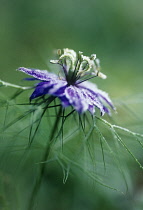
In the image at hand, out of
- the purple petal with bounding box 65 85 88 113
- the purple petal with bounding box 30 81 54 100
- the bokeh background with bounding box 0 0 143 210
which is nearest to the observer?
the purple petal with bounding box 65 85 88 113

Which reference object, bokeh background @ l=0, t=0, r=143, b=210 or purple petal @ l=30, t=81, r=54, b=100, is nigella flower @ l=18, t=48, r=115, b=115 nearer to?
purple petal @ l=30, t=81, r=54, b=100

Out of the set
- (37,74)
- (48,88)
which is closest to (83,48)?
(37,74)

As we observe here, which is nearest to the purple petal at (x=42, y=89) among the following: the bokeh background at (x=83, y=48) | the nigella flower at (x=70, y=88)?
the nigella flower at (x=70, y=88)

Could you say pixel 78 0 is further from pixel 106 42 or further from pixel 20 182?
pixel 20 182

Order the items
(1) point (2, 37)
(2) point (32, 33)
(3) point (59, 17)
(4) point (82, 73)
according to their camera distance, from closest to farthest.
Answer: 1. (4) point (82, 73)
2. (1) point (2, 37)
3. (2) point (32, 33)
4. (3) point (59, 17)

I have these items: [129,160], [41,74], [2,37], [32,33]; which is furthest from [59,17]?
[41,74]

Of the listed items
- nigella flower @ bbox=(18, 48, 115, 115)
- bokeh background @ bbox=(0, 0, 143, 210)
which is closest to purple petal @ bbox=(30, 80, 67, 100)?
nigella flower @ bbox=(18, 48, 115, 115)

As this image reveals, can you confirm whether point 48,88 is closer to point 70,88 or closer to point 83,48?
point 70,88

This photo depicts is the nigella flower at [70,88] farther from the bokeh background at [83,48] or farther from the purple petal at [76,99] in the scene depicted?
the bokeh background at [83,48]
